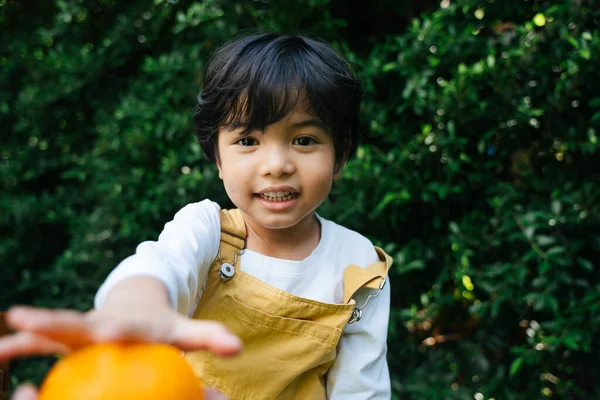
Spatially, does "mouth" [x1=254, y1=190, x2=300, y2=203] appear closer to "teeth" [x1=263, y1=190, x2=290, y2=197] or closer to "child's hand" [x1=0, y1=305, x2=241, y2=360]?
"teeth" [x1=263, y1=190, x2=290, y2=197]

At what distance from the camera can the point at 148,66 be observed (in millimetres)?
3041

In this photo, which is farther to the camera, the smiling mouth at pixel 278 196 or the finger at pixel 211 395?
the smiling mouth at pixel 278 196

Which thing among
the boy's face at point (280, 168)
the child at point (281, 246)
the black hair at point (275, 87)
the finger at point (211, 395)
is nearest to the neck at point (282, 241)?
the child at point (281, 246)

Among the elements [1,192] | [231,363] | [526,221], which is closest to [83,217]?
A: [1,192]

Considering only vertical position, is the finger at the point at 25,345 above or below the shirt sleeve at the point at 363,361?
above

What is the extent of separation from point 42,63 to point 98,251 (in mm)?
1153

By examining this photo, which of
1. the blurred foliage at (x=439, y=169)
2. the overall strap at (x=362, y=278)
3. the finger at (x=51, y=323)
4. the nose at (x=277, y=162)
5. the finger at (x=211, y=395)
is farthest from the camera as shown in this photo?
the blurred foliage at (x=439, y=169)

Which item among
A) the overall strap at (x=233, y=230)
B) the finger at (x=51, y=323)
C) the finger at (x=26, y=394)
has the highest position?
the finger at (x=51, y=323)

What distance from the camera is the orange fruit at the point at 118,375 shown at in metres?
0.73

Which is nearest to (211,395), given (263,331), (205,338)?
(205,338)

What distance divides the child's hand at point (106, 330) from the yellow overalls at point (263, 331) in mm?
748

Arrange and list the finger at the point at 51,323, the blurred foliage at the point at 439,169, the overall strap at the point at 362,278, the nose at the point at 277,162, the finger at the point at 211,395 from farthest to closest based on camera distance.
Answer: the blurred foliage at the point at 439,169
the overall strap at the point at 362,278
the nose at the point at 277,162
the finger at the point at 211,395
the finger at the point at 51,323

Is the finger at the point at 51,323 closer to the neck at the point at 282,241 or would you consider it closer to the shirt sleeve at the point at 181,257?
the shirt sleeve at the point at 181,257

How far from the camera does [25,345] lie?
A: 0.77 meters
